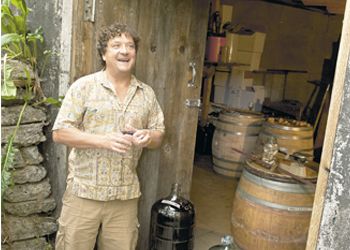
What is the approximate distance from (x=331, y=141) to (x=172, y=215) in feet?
5.69

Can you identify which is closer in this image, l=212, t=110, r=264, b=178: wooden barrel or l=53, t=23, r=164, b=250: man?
l=53, t=23, r=164, b=250: man

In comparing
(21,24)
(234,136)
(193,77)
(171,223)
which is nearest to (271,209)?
(171,223)

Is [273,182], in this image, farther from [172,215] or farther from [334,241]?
[334,241]

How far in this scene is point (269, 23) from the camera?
7.28 metres

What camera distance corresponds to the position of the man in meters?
2.34

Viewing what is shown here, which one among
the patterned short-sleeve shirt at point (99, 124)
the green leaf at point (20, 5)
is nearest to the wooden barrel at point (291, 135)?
the patterned short-sleeve shirt at point (99, 124)

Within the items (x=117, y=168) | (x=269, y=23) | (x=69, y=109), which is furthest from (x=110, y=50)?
(x=269, y=23)

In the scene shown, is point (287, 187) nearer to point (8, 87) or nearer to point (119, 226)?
point (119, 226)

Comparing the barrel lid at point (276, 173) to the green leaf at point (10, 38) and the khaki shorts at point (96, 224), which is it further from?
the green leaf at point (10, 38)

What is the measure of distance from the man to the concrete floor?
137 centimetres

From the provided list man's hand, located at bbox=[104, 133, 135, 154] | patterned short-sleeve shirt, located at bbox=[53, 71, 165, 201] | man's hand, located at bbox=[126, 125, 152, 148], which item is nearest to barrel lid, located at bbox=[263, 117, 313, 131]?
patterned short-sleeve shirt, located at bbox=[53, 71, 165, 201]

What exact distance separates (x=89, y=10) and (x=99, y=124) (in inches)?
29.4

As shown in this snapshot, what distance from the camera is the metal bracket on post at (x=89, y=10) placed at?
103 inches

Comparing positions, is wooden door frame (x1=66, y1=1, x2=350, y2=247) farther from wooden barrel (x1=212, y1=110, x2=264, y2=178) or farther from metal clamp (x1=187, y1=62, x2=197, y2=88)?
wooden barrel (x1=212, y1=110, x2=264, y2=178)
